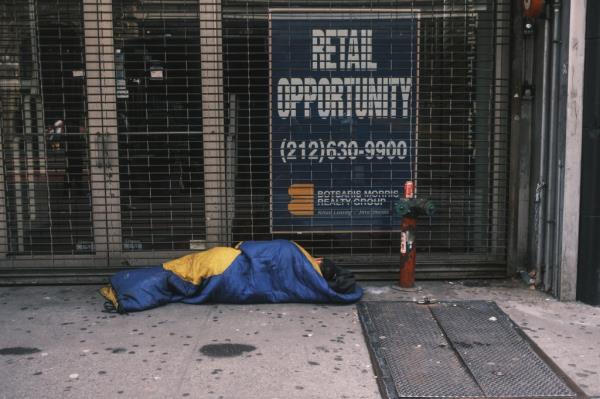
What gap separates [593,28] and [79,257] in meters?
5.24

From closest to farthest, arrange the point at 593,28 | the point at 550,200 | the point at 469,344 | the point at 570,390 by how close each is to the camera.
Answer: the point at 570,390 < the point at 469,344 < the point at 593,28 < the point at 550,200

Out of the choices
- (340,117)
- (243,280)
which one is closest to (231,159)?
(340,117)

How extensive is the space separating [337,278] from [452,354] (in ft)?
4.78

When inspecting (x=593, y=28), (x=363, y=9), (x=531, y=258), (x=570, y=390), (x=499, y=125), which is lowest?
(x=570, y=390)

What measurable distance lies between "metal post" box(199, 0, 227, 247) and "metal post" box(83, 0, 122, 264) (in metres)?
0.89

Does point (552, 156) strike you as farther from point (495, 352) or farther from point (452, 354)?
point (452, 354)

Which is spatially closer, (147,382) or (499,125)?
(147,382)

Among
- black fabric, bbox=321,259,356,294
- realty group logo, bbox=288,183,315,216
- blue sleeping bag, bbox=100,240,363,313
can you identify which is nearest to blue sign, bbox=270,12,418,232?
realty group logo, bbox=288,183,315,216

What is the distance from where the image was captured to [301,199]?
636cm

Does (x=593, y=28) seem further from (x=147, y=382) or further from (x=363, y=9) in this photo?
(x=147, y=382)

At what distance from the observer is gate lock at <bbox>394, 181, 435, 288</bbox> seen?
5684mm

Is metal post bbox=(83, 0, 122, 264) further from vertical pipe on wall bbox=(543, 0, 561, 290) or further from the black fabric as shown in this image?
vertical pipe on wall bbox=(543, 0, 561, 290)

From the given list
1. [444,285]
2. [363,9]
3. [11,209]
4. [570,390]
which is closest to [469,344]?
[570,390]

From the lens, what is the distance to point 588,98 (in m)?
5.34
